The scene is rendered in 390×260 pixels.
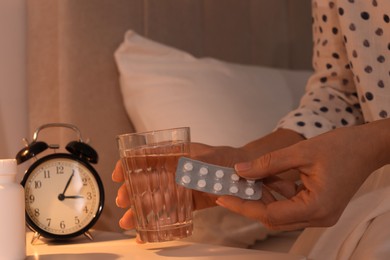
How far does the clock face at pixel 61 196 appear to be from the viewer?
1026 mm

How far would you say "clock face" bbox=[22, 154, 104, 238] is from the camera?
103cm

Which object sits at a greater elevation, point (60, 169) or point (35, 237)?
point (60, 169)

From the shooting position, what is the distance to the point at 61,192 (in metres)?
1.05

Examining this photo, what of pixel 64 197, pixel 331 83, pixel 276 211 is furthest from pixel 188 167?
pixel 331 83

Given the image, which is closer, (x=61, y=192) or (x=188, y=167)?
(x=188, y=167)

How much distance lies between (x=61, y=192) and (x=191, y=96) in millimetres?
546

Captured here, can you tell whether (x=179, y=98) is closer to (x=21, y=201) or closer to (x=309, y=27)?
(x=21, y=201)

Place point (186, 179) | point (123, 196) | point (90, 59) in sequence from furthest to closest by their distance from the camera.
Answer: point (90, 59)
point (123, 196)
point (186, 179)

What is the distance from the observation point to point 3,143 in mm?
1425

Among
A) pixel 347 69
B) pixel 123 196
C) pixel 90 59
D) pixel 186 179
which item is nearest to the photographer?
pixel 186 179

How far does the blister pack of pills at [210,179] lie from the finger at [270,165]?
0.02 metres

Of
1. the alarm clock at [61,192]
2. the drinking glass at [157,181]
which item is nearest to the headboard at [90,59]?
the alarm clock at [61,192]

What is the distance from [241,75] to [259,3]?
1.59ft

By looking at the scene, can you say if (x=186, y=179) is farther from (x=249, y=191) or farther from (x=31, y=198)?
(x=31, y=198)
